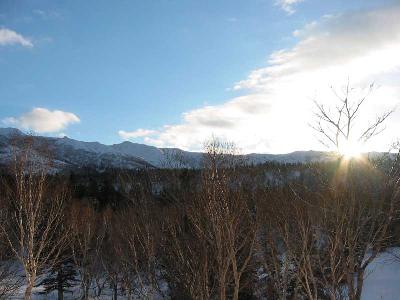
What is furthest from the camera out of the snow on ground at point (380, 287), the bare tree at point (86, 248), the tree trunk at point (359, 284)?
the snow on ground at point (380, 287)

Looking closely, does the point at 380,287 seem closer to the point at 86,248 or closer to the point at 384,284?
the point at 384,284

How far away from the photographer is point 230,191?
13.5 metres

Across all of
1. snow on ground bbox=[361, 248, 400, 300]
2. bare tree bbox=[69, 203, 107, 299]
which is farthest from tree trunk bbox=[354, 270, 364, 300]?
snow on ground bbox=[361, 248, 400, 300]

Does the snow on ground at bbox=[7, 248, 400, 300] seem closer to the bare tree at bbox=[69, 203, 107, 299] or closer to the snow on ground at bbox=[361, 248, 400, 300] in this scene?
the snow on ground at bbox=[361, 248, 400, 300]

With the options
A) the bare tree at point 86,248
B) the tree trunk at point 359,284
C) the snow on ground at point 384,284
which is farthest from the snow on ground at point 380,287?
the tree trunk at point 359,284

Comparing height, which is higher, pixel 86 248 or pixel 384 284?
pixel 86 248

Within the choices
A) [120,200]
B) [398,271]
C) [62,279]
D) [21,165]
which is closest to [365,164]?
[21,165]

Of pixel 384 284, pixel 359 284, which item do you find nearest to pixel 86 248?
pixel 359 284

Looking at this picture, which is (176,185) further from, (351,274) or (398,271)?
(398,271)

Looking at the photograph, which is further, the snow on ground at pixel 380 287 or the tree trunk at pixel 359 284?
the snow on ground at pixel 380 287

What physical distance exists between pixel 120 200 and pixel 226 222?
52.2 meters

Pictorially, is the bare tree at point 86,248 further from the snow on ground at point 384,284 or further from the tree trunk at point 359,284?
the snow on ground at point 384,284

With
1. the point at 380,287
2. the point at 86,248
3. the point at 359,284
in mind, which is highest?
the point at 359,284

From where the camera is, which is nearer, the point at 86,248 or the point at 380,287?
the point at 86,248
